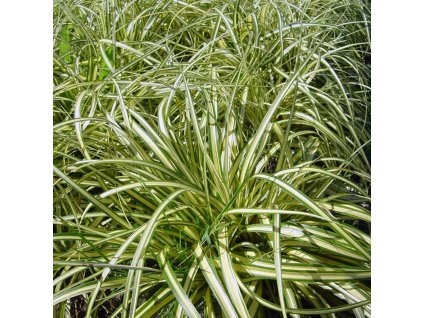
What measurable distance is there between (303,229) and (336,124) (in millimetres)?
298

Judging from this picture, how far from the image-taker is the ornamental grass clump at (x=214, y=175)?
0.70 m

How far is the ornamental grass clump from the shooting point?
0.70 meters

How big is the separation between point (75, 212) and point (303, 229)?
0.37 meters

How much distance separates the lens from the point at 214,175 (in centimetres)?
78
